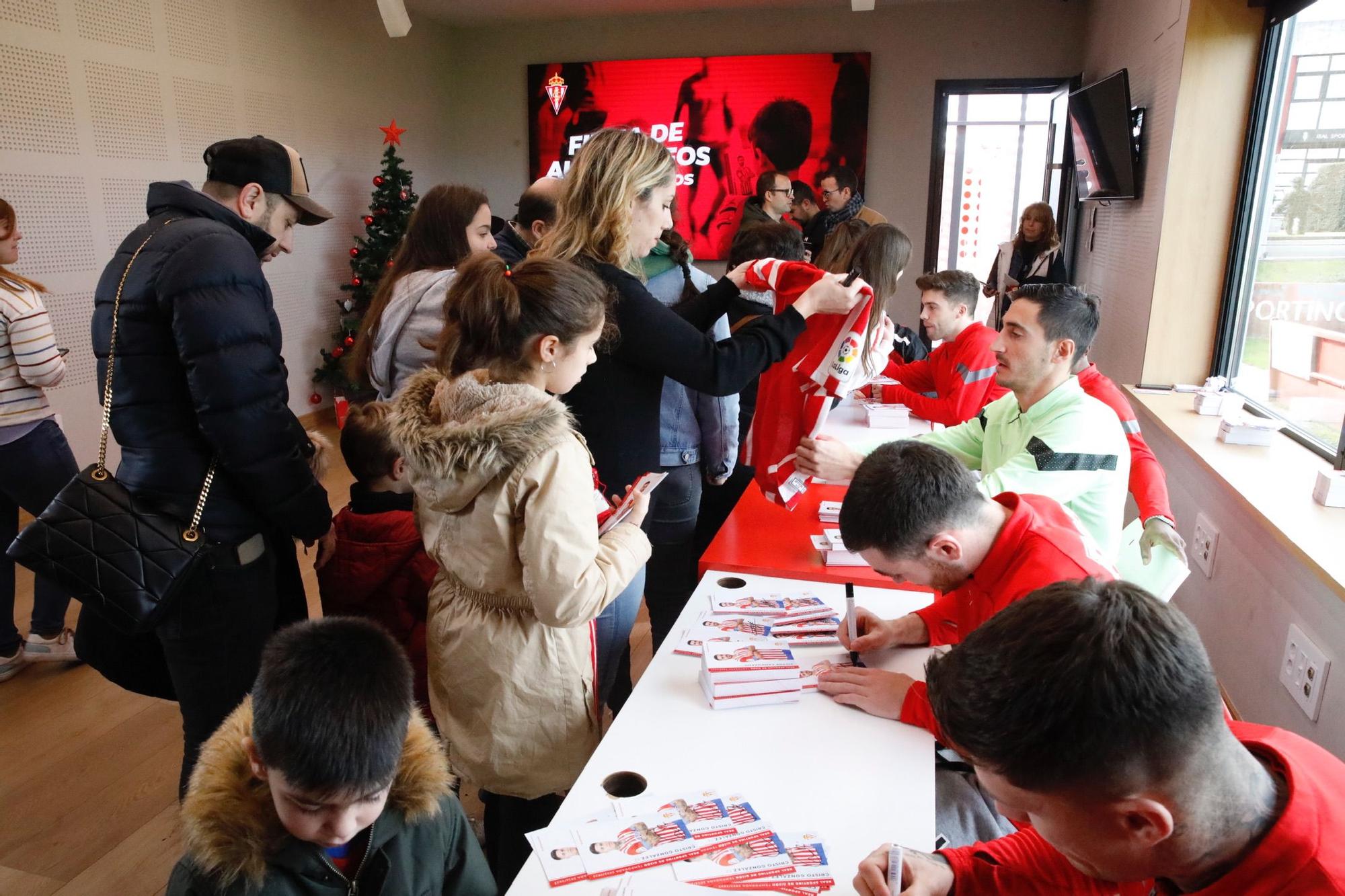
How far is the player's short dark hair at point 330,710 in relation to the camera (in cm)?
107

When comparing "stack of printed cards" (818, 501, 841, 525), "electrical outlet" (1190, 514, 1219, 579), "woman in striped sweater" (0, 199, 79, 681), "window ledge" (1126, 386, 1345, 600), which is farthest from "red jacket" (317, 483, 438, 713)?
"electrical outlet" (1190, 514, 1219, 579)

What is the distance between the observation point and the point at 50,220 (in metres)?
4.82

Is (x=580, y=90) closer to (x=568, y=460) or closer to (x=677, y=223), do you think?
(x=677, y=223)

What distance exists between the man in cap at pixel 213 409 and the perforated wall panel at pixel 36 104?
142 inches

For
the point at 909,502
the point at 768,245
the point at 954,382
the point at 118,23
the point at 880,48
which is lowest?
the point at 954,382

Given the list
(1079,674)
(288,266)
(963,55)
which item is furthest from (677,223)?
(1079,674)

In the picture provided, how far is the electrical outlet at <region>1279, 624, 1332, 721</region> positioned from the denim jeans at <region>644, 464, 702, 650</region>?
1.58 m

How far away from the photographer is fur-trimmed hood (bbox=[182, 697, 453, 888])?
107 cm

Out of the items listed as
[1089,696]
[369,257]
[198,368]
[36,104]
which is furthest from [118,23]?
[1089,696]

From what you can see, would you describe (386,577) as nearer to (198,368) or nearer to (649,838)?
(198,368)

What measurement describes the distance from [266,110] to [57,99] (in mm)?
1761

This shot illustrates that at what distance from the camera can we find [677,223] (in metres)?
8.51

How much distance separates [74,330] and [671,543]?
4.39 m

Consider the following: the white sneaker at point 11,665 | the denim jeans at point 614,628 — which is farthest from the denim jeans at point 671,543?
the white sneaker at point 11,665
